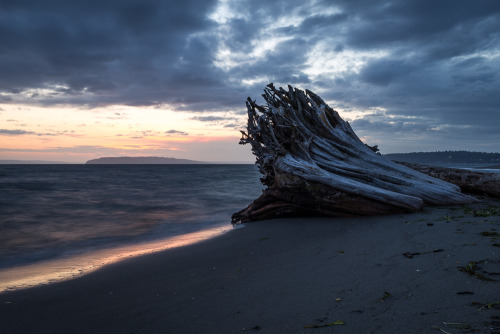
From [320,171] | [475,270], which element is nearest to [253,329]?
[475,270]

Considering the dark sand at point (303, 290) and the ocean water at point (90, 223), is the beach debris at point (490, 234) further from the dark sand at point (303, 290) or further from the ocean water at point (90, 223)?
the ocean water at point (90, 223)

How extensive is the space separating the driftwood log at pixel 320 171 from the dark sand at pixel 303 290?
1.17 m

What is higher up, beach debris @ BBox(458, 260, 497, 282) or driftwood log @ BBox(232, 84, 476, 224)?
driftwood log @ BBox(232, 84, 476, 224)

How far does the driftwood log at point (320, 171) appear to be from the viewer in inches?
232

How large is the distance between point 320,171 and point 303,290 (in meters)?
3.83

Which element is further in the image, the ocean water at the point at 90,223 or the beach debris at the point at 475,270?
the ocean water at the point at 90,223

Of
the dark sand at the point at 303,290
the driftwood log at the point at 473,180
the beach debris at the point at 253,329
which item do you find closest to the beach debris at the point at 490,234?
the dark sand at the point at 303,290

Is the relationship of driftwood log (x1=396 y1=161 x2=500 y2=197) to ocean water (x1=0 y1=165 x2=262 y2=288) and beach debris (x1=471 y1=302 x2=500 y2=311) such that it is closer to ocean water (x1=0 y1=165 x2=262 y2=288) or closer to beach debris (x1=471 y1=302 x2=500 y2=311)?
ocean water (x1=0 y1=165 x2=262 y2=288)

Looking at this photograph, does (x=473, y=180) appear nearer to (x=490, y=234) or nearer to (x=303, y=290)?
(x=490, y=234)

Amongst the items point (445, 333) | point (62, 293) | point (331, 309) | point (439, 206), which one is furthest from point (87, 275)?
point (439, 206)

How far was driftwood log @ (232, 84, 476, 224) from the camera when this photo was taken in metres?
5.89

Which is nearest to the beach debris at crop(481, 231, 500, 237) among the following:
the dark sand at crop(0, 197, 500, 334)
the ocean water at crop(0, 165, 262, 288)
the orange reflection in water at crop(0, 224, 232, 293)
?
the dark sand at crop(0, 197, 500, 334)

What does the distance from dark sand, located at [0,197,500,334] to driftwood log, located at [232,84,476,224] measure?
1.17 m

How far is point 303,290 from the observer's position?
2.66 metres
